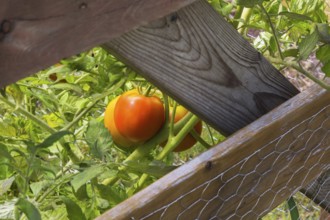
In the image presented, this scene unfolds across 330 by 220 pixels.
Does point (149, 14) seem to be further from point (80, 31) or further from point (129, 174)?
point (129, 174)

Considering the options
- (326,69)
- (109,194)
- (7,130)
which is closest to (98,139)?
(109,194)

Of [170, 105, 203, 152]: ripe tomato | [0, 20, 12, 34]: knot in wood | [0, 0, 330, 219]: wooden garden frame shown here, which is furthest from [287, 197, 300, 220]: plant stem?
[0, 20, 12, 34]: knot in wood

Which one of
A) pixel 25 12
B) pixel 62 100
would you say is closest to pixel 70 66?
pixel 62 100

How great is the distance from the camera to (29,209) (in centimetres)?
81

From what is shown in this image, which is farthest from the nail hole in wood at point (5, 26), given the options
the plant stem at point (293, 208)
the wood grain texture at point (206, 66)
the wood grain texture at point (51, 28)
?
the plant stem at point (293, 208)

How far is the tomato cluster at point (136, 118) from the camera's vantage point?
3.60ft

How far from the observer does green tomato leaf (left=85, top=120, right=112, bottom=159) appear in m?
0.99

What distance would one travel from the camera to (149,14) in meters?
0.74

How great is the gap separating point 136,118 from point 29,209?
316mm

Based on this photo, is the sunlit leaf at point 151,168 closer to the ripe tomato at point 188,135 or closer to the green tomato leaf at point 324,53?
the ripe tomato at point 188,135

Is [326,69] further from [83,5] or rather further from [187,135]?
[83,5]

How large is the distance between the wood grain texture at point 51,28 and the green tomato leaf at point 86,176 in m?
0.24

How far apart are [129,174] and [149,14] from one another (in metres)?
0.45

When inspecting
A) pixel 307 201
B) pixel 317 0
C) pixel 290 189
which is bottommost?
pixel 307 201
